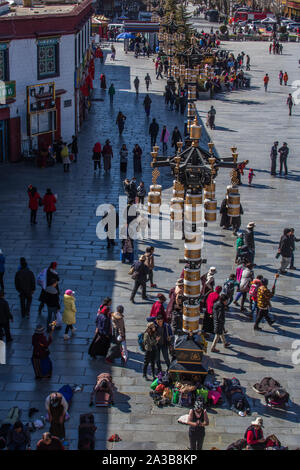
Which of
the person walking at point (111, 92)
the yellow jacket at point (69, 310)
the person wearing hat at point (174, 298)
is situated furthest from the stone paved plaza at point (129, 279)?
the person walking at point (111, 92)

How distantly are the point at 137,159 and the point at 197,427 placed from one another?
20037mm

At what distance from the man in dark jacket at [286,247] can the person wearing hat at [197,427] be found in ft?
29.0

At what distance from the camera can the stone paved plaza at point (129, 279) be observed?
47.7 feet

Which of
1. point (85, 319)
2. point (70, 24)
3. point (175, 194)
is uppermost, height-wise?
point (70, 24)

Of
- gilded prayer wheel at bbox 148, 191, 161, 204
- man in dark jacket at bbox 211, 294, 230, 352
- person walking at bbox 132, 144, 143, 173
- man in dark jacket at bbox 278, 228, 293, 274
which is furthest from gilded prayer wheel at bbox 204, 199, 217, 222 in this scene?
person walking at bbox 132, 144, 143, 173

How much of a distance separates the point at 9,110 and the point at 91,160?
4281 mm

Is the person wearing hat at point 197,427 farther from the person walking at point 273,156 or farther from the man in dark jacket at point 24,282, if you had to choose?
the person walking at point 273,156

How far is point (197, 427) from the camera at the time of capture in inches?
512

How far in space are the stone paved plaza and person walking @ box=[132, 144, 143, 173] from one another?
1.34ft

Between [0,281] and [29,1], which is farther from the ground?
[29,1]

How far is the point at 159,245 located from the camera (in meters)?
24.1

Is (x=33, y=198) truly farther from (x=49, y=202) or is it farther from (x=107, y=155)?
(x=107, y=155)
